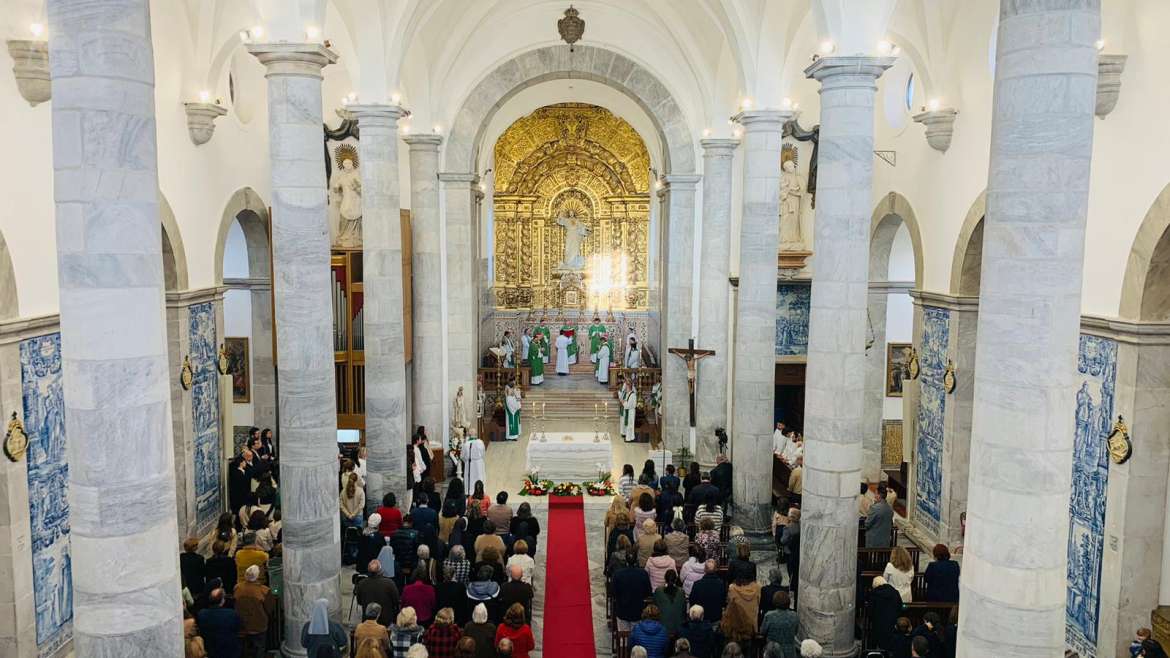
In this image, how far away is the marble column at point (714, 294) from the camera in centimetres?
1648

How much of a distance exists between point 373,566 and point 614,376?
1455 centimetres

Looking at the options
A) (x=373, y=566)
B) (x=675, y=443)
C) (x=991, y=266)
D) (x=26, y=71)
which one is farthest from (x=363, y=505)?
(x=991, y=266)

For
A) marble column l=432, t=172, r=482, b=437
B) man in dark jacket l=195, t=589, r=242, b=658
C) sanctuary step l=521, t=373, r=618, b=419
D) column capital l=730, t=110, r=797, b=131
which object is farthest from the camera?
sanctuary step l=521, t=373, r=618, b=419

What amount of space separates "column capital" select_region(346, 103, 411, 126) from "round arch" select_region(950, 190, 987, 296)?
7972 millimetres

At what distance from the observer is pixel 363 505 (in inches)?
500

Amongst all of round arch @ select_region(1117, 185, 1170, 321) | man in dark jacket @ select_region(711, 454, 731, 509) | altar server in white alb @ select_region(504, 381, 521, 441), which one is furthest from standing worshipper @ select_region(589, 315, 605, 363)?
round arch @ select_region(1117, 185, 1170, 321)

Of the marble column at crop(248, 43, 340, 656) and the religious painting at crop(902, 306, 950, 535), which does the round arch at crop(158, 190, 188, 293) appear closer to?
the marble column at crop(248, 43, 340, 656)

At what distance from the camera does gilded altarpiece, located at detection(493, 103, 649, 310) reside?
29.5 meters

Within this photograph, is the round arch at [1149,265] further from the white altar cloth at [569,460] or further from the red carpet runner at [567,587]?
the white altar cloth at [569,460]

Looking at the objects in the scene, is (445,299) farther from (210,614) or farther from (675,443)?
(210,614)

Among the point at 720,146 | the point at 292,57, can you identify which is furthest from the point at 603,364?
the point at 292,57

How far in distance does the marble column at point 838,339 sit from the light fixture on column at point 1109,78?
208 cm

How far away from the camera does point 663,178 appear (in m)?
19.6

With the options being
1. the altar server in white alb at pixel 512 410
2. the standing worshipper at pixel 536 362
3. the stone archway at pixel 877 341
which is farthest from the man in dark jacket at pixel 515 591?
the standing worshipper at pixel 536 362
